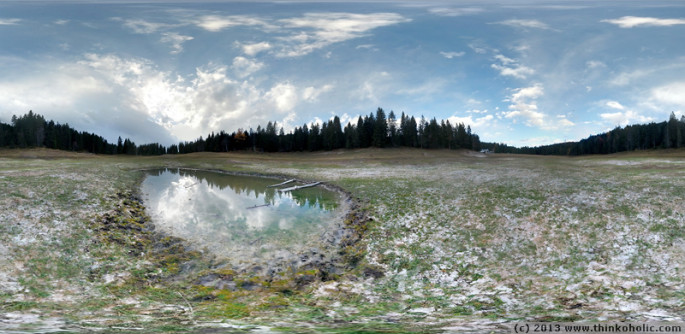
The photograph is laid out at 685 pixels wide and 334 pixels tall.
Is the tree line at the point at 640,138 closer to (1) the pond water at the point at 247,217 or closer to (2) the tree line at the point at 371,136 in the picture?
(2) the tree line at the point at 371,136

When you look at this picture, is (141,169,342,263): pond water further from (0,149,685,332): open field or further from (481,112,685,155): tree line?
(481,112,685,155): tree line

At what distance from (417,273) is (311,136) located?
12066 cm

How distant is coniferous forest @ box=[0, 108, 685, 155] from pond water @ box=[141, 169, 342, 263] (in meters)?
87.4

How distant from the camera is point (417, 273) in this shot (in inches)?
Answer: 469

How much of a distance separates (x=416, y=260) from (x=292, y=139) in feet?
421

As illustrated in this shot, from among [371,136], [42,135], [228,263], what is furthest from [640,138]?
[42,135]

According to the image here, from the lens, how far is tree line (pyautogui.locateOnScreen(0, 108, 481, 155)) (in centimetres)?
11962

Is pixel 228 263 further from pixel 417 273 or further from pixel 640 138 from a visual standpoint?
pixel 640 138

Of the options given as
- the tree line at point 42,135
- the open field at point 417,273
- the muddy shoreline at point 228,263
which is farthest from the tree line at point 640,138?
the tree line at point 42,135

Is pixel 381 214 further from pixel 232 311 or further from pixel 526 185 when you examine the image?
pixel 526 185

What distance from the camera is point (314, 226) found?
19.9 m

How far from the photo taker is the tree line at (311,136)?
120m

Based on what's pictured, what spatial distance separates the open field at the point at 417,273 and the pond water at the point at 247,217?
9.67ft

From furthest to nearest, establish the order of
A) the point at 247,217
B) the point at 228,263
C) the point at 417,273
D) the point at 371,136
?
the point at 371,136 < the point at 247,217 < the point at 228,263 < the point at 417,273
